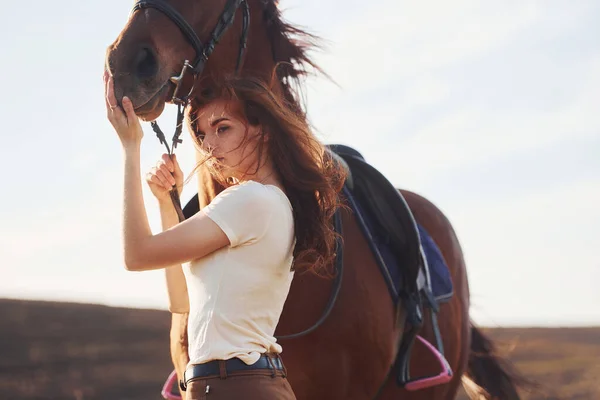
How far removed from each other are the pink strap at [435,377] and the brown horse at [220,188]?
0.07 metres

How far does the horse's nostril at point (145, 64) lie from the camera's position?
3.46 meters

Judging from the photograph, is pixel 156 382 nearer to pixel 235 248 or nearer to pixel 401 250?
pixel 401 250

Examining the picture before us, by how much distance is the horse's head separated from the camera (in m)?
3.42

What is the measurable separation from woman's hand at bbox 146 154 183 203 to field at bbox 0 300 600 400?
255 inches

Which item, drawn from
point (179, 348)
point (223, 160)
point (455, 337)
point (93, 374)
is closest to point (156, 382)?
point (93, 374)

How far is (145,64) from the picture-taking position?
11.5 feet

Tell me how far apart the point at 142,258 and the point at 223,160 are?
40 cm

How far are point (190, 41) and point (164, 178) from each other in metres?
1.23

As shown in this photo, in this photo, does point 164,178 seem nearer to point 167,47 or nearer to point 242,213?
point 242,213

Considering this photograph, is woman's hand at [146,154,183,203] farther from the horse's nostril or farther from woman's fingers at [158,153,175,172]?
the horse's nostril

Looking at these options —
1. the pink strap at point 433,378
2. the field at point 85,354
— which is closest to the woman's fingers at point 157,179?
the pink strap at point 433,378

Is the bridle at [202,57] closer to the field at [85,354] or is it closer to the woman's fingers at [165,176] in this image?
the woman's fingers at [165,176]

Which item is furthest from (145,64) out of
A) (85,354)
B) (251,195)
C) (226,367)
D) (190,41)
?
(85,354)

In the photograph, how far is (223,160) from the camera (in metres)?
2.53
